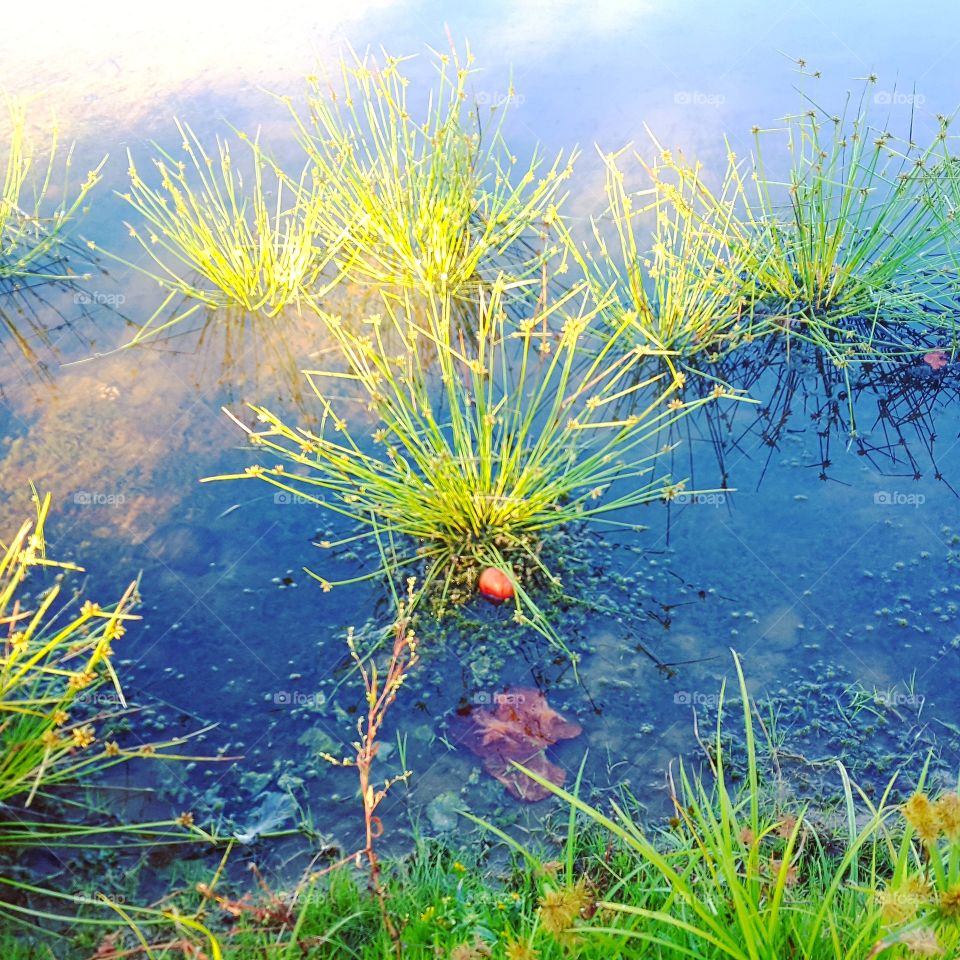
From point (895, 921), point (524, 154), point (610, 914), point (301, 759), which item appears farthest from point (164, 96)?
point (895, 921)

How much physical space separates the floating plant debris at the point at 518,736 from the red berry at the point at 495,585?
0.93 feet

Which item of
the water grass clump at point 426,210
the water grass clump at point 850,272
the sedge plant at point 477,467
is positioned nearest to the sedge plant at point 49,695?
the sedge plant at point 477,467

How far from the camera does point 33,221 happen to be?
13.3ft

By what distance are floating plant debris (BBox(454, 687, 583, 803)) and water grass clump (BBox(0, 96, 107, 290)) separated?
101 inches

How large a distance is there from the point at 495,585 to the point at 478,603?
0.23ft

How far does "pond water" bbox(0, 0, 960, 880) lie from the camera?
2.28 metres

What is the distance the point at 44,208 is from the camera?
4156 mm

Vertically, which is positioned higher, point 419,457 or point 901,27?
point 901,27

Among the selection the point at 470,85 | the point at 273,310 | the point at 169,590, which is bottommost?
the point at 169,590

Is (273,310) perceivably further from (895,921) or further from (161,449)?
(895,921)

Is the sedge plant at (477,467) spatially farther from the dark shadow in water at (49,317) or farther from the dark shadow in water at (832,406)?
the dark shadow in water at (49,317)

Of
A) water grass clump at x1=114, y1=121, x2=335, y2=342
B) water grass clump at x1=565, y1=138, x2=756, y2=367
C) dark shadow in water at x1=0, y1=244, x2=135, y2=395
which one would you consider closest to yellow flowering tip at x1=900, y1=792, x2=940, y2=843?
water grass clump at x1=565, y1=138, x2=756, y2=367

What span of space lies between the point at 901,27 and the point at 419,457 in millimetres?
4694

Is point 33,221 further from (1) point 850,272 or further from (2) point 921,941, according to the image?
(2) point 921,941
